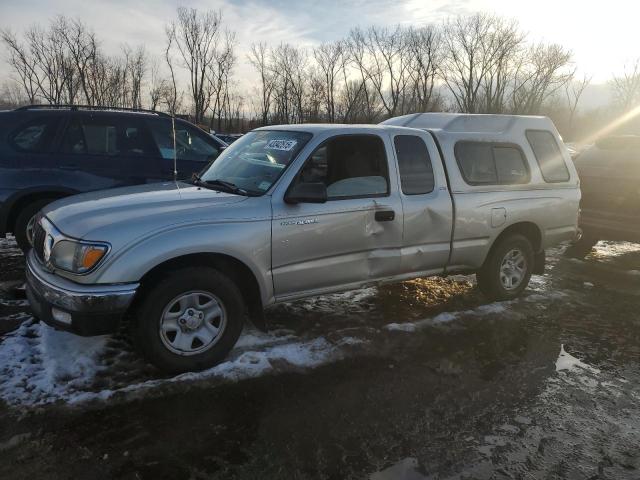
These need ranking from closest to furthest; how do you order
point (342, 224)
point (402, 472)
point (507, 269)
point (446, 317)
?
point (402, 472)
point (342, 224)
point (446, 317)
point (507, 269)

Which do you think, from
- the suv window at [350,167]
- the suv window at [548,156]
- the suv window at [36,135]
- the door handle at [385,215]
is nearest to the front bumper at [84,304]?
the suv window at [350,167]

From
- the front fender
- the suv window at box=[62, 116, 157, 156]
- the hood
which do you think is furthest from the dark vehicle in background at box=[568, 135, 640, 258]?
the suv window at box=[62, 116, 157, 156]

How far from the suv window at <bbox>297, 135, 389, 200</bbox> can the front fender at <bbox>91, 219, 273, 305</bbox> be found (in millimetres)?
638

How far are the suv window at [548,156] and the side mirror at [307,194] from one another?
2955mm

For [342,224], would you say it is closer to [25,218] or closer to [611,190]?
[25,218]

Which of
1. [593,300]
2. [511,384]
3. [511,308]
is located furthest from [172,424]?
[593,300]

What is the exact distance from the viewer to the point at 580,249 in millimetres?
7668

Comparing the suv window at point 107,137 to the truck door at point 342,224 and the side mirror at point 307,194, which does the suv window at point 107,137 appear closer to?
the truck door at point 342,224

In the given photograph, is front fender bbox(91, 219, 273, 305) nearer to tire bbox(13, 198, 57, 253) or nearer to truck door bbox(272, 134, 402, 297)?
truck door bbox(272, 134, 402, 297)

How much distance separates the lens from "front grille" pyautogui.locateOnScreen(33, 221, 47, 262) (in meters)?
3.56

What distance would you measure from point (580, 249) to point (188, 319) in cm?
654

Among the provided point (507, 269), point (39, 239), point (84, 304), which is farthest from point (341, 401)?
point (507, 269)

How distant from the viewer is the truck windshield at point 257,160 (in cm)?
394

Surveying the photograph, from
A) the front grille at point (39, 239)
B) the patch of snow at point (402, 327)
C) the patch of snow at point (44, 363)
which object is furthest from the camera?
the patch of snow at point (402, 327)
